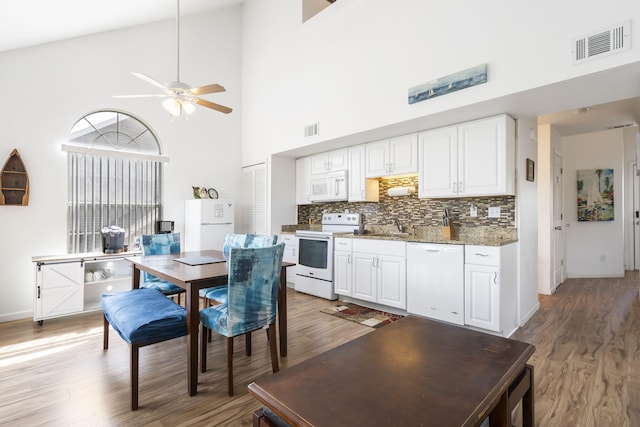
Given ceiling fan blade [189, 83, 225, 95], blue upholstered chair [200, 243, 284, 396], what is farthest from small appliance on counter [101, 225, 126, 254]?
blue upholstered chair [200, 243, 284, 396]

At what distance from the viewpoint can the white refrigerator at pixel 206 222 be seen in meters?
4.80

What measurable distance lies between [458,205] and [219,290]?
9.59 ft

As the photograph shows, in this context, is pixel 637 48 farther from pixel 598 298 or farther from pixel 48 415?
pixel 48 415

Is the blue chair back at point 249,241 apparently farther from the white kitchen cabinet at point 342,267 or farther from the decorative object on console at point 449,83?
the decorative object on console at point 449,83

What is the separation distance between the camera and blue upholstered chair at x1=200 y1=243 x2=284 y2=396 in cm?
210

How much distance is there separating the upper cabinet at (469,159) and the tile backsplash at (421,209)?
399 mm

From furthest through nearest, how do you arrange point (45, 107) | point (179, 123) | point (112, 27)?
point (179, 123), point (112, 27), point (45, 107)

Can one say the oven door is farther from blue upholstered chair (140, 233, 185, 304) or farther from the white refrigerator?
blue upholstered chair (140, 233, 185, 304)

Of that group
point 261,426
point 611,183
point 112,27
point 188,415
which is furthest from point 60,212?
point 611,183

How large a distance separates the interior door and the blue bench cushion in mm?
5223

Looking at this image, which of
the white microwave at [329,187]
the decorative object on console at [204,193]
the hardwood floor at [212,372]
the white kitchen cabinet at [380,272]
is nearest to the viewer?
the hardwood floor at [212,372]

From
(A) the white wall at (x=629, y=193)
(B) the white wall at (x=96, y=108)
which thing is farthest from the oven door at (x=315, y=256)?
(A) the white wall at (x=629, y=193)

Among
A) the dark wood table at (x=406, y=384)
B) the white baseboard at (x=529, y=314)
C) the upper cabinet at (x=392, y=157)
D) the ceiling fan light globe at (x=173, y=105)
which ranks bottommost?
the white baseboard at (x=529, y=314)

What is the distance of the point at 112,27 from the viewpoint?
4.34 metres
